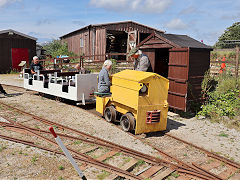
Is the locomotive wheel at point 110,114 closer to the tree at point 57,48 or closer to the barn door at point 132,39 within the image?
the barn door at point 132,39

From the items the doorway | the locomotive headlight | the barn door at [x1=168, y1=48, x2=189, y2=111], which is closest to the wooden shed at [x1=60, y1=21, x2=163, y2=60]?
the doorway

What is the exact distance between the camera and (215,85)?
31.1ft

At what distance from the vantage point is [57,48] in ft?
99.2

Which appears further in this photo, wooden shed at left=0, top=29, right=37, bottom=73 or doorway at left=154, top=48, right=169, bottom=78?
wooden shed at left=0, top=29, right=37, bottom=73

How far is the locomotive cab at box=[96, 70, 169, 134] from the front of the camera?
634cm

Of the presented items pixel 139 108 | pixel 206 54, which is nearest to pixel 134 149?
pixel 139 108

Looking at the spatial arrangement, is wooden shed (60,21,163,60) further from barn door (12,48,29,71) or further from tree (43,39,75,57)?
barn door (12,48,29,71)

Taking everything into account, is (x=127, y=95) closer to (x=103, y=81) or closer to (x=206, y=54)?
(x=103, y=81)

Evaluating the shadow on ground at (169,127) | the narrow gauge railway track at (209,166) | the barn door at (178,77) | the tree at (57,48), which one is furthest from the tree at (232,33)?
the narrow gauge railway track at (209,166)

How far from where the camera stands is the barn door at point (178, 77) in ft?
27.9

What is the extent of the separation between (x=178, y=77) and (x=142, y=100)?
9.99 feet

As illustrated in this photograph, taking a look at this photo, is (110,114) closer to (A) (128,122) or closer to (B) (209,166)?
(A) (128,122)

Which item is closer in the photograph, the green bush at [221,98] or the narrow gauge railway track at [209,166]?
the narrow gauge railway track at [209,166]

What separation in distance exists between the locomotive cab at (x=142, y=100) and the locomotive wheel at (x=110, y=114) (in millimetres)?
358
